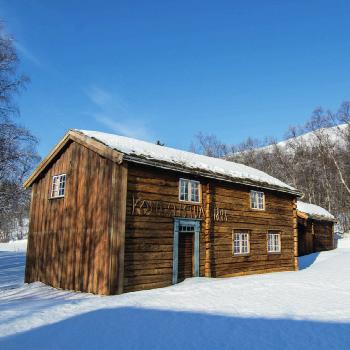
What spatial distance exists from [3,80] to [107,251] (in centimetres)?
1432

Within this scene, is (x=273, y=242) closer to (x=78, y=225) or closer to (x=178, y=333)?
(x=78, y=225)

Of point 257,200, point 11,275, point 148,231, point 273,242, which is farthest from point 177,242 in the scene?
point 11,275

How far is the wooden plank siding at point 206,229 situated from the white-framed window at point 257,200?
1.12 ft

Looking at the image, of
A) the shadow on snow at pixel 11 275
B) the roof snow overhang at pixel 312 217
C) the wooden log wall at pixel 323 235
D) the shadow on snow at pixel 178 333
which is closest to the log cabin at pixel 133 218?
the shadow on snow at pixel 11 275

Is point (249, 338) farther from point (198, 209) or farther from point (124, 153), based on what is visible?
point (198, 209)

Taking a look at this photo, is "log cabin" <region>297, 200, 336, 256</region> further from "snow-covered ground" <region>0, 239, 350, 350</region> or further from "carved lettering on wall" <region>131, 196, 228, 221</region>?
"snow-covered ground" <region>0, 239, 350, 350</region>

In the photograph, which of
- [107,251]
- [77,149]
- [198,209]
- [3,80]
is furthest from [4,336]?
[3,80]

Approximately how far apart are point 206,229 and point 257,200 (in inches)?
188

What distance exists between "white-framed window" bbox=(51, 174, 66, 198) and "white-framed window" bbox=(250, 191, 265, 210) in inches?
375

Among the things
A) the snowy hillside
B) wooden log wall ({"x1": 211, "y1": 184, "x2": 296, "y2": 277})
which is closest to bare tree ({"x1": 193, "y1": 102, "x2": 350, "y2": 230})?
the snowy hillside

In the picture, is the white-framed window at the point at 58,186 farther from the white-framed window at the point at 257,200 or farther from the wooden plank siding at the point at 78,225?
the white-framed window at the point at 257,200

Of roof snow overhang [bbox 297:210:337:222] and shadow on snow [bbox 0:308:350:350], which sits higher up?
roof snow overhang [bbox 297:210:337:222]

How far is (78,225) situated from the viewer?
1407 centimetres

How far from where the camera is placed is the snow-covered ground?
723cm
